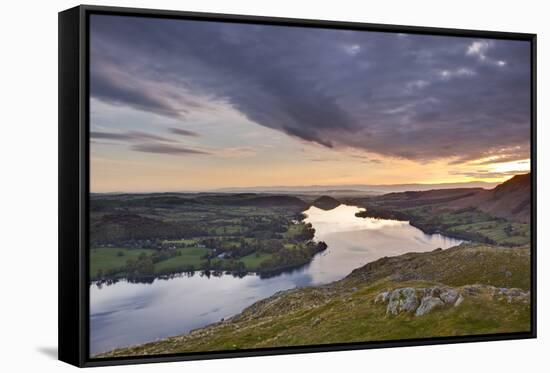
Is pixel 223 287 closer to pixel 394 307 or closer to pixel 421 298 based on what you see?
pixel 394 307

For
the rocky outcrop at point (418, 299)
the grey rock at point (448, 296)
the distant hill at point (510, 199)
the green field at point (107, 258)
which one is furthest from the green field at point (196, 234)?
the distant hill at point (510, 199)

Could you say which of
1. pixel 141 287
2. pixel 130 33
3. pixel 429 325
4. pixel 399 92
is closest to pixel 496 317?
pixel 429 325

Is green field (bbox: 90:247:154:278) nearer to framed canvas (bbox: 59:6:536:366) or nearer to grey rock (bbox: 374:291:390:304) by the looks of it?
framed canvas (bbox: 59:6:536:366)

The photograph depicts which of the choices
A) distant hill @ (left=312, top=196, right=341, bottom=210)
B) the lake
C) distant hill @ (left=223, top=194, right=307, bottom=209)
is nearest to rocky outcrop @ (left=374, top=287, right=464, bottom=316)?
the lake

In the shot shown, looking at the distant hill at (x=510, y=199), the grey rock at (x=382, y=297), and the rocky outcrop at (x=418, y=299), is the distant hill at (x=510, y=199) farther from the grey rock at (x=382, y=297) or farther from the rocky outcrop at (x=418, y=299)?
the grey rock at (x=382, y=297)

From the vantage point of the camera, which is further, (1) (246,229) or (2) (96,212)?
(1) (246,229)

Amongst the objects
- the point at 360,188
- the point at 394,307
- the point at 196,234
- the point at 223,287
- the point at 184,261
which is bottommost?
the point at 394,307

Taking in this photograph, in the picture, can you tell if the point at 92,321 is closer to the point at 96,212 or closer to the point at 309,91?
the point at 96,212

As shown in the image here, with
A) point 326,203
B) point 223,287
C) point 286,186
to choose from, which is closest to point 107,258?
point 223,287
